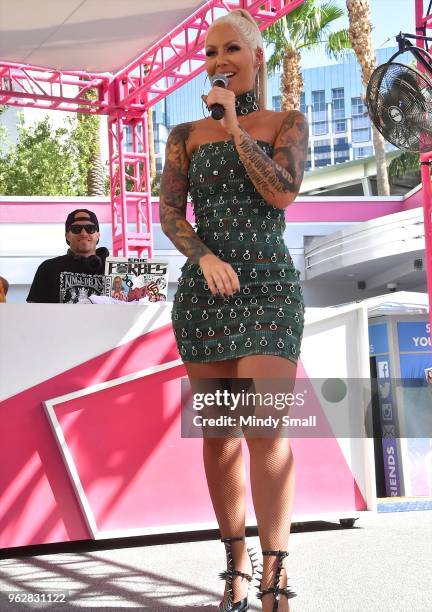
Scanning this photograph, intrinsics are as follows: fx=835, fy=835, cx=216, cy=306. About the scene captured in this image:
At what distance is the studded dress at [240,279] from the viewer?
2055 mm

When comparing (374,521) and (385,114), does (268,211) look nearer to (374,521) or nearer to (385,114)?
(374,521)

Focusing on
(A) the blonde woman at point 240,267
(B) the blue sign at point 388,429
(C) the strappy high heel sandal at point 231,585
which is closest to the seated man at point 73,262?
(A) the blonde woman at point 240,267

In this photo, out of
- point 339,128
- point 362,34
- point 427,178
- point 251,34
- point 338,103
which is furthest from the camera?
point 338,103

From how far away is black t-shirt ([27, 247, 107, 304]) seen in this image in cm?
364

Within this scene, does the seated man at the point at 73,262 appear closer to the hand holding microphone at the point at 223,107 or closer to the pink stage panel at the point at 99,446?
the pink stage panel at the point at 99,446

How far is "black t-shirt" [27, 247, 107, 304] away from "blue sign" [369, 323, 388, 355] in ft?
11.8

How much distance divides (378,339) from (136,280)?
4.16m

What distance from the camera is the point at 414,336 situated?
24.3 feet

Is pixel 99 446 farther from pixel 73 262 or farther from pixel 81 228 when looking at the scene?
pixel 81 228

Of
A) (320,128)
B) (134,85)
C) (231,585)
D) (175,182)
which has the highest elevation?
(320,128)

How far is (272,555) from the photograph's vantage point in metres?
1.96

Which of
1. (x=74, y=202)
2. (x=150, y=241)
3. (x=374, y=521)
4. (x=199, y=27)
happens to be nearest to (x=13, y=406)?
(x=374, y=521)

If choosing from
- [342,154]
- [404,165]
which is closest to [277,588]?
[404,165]

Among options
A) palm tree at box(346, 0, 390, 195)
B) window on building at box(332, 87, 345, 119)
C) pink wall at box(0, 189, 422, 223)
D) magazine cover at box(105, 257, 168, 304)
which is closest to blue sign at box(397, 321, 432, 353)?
magazine cover at box(105, 257, 168, 304)
